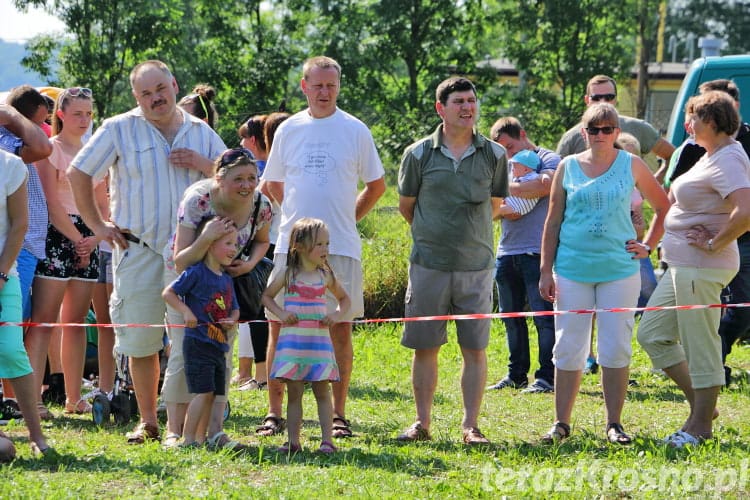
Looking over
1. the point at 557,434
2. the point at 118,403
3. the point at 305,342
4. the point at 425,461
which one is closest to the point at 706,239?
the point at 557,434

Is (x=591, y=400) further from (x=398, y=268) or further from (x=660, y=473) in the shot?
(x=398, y=268)

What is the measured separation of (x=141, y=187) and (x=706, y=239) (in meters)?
3.18

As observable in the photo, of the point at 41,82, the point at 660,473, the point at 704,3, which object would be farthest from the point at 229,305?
the point at 704,3

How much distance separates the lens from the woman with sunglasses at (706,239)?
6.09 m

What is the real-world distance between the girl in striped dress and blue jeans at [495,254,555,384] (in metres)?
2.77

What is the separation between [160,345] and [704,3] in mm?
59260

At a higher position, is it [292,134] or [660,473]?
[292,134]

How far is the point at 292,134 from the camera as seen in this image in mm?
6684

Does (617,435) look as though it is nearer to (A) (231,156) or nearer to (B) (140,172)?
(A) (231,156)

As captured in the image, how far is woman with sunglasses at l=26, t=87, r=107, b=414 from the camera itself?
7.25 meters

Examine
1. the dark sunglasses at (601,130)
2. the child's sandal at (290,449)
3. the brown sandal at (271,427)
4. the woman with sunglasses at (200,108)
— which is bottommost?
the brown sandal at (271,427)

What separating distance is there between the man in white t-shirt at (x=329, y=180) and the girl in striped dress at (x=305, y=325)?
1.54 feet

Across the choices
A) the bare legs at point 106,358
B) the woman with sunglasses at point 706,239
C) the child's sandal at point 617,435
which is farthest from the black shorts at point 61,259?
the woman with sunglasses at point 706,239

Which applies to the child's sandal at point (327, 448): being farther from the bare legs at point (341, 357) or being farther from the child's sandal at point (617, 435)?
the child's sandal at point (617, 435)
